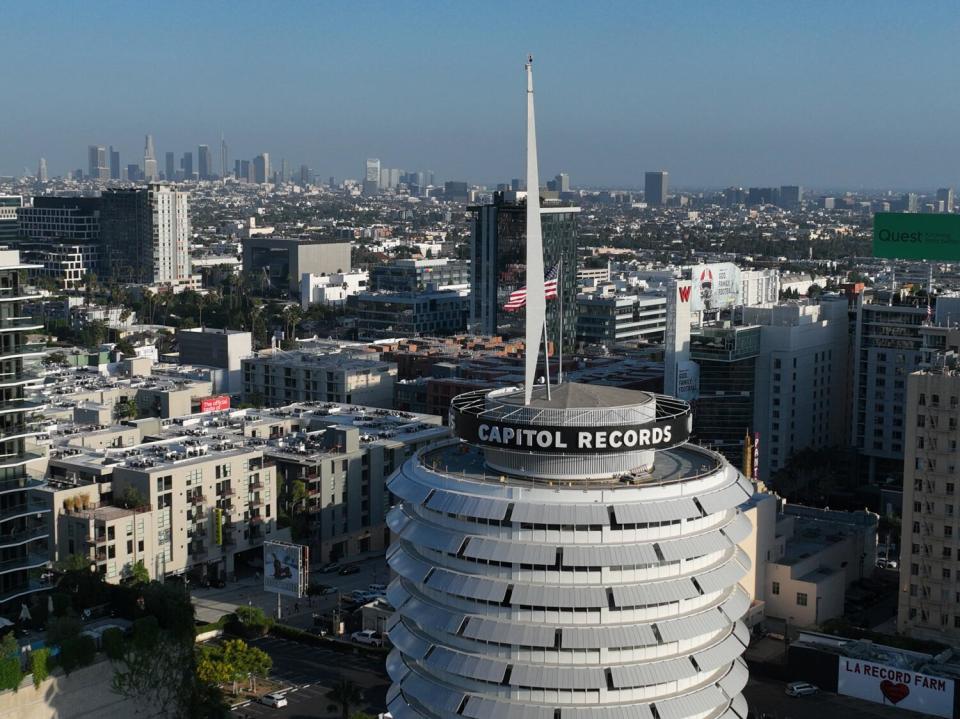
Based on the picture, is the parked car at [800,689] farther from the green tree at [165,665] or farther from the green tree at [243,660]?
the green tree at [165,665]

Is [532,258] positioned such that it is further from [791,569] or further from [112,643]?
[791,569]

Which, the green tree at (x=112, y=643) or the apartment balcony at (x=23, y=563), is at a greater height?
the apartment balcony at (x=23, y=563)

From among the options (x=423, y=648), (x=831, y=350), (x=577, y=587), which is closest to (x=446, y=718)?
(x=423, y=648)

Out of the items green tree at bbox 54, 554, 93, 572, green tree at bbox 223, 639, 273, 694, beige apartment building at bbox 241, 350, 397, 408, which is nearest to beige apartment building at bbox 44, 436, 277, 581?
green tree at bbox 54, 554, 93, 572

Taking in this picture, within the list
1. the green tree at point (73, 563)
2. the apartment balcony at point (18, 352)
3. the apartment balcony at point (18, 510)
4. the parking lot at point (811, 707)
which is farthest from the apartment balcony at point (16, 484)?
the parking lot at point (811, 707)

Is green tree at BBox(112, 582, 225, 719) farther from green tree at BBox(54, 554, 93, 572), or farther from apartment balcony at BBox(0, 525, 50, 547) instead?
green tree at BBox(54, 554, 93, 572)
